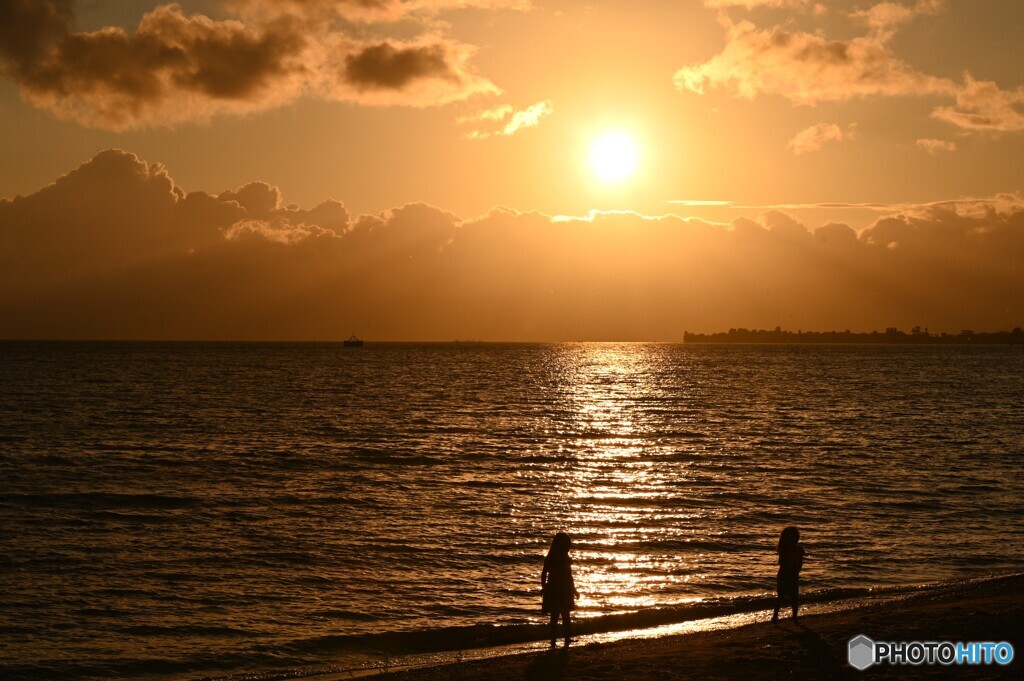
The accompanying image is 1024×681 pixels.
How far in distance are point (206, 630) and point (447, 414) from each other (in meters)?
65.7

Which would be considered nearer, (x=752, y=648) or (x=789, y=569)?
(x=752, y=648)

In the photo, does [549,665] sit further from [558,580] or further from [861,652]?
[861,652]

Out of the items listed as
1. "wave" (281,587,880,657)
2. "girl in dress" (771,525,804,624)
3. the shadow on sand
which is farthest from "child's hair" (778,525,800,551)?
the shadow on sand

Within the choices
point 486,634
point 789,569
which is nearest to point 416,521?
point 486,634

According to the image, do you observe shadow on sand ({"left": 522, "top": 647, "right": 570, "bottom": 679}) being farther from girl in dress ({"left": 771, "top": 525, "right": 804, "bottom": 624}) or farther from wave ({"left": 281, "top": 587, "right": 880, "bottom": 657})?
girl in dress ({"left": 771, "top": 525, "right": 804, "bottom": 624})

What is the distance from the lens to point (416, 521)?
1348 inches

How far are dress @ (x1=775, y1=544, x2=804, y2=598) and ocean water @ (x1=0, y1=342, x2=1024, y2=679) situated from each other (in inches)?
130

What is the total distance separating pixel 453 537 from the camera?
103 feet

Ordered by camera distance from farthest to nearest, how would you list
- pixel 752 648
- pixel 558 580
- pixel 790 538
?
pixel 790 538 < pixel 558 580 < pixel 752 648

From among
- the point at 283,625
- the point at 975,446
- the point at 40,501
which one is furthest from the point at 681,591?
the point at 975,446

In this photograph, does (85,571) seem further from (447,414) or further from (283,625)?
(447,414)

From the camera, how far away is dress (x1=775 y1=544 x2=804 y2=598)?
65.9 feet

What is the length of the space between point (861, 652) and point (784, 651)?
4.57 feet

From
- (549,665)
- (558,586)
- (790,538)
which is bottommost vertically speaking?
(549,665)
